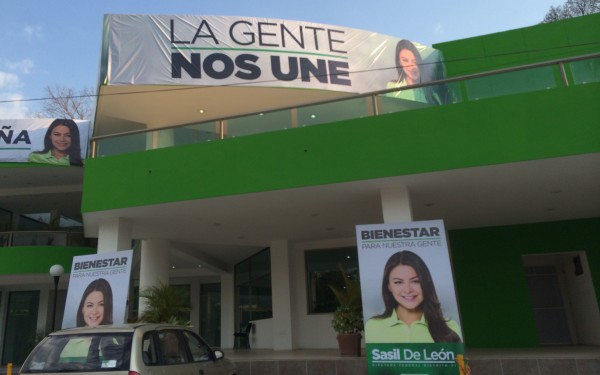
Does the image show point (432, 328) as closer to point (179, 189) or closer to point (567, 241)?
point (179, 189)

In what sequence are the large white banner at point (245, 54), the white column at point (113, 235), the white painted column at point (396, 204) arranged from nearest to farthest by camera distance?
the white painted column at point (396, 204) < the white column at point (113, 235) < the large white banner at point (245, 54)

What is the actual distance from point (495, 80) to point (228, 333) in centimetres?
1607

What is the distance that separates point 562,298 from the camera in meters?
14.6

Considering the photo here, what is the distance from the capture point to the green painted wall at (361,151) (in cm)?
864

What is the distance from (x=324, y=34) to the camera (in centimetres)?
1578

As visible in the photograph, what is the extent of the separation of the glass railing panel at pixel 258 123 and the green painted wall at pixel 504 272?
7122mm

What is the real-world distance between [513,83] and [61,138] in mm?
16165

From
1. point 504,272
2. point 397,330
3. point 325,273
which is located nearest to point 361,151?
point 397,330

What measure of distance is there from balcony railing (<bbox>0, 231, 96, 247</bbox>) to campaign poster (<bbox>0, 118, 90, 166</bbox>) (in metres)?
2.81

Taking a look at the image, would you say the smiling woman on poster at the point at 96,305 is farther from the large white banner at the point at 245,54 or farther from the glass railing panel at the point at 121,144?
the large white banner at the point at 245,54

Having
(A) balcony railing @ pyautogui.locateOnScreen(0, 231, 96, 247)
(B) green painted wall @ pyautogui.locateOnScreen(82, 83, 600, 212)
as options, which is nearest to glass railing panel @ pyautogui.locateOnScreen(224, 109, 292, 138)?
(B) green painted wall @ pyautogui.locateOnScreen(82, 83, 600, 212)

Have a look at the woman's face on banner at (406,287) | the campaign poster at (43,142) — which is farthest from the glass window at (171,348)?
the campaign poster at (43,142)

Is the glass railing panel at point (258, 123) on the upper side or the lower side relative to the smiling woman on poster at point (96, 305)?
upper

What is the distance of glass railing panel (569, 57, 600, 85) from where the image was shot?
8.88 metres
